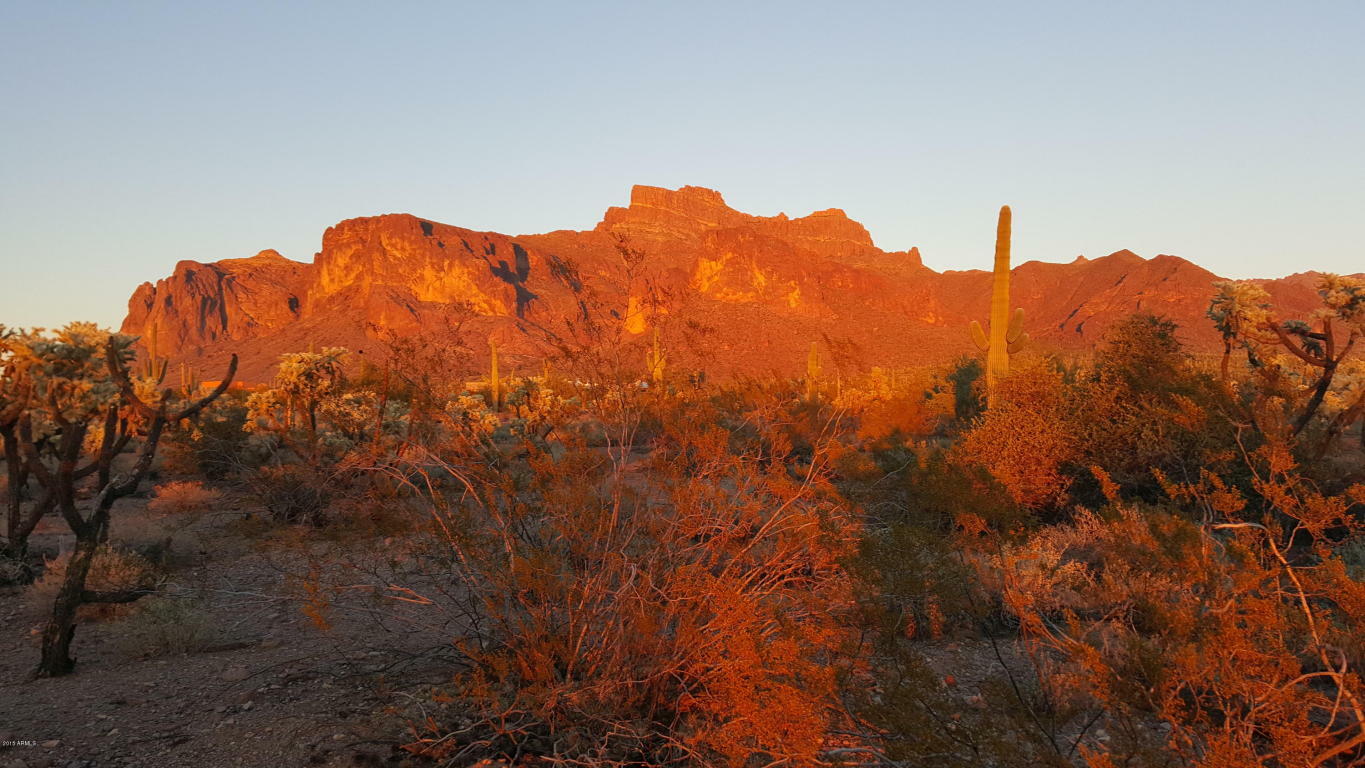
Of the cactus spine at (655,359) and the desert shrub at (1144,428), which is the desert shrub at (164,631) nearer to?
the cactus spine at (655,359)

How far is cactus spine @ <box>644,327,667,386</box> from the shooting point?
5324mm

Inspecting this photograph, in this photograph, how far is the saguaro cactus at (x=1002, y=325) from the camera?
19.2m

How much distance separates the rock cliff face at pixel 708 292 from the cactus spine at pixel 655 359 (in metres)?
49.3

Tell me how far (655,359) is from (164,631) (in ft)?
15.5

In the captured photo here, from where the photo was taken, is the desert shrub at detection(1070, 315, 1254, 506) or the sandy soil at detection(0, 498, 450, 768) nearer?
the sandy soil at detection(0, 498, 450, 768)

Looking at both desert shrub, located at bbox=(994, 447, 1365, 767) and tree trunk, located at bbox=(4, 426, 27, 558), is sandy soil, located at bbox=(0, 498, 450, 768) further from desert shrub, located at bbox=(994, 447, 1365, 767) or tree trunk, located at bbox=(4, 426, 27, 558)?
desert shrub, located at bbox=(994, 447, 1365, 767)

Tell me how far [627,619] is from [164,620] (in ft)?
15.0

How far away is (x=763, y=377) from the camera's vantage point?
6.79m

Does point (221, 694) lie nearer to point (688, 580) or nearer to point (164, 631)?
point (164, 631)

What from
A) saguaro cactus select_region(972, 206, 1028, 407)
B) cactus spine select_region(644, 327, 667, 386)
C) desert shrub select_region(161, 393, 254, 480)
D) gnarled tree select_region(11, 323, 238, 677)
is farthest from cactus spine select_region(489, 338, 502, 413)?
cactus spine select_region(644, 327, 667, 386)

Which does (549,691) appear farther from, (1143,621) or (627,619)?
(1143,621)

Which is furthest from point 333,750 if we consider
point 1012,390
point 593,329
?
point 1012,390

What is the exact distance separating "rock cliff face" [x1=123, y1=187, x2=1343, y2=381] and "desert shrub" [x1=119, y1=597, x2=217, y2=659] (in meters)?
48.9

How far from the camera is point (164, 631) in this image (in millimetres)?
6410
